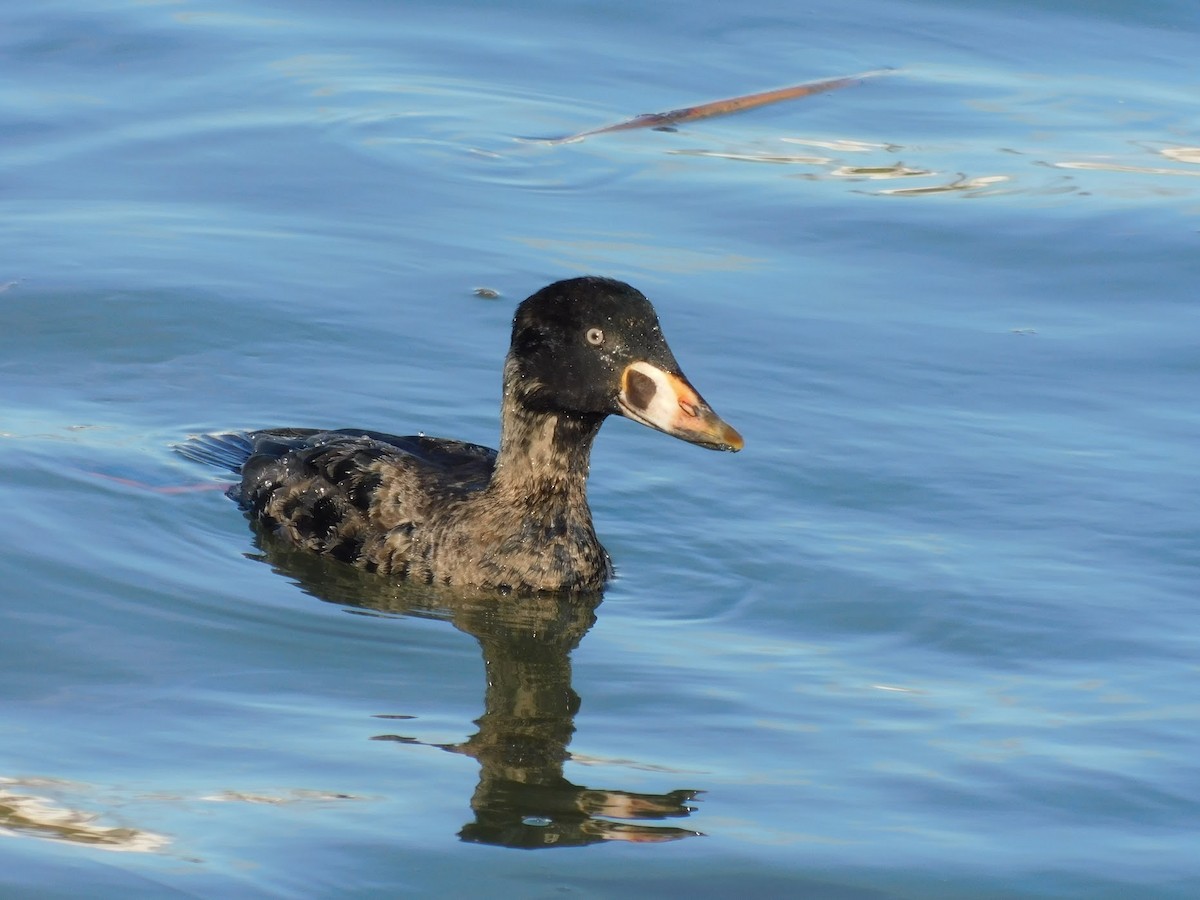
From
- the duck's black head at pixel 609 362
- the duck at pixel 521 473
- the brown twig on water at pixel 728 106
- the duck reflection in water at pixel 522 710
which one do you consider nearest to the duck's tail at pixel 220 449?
the duck at pixel 521 473

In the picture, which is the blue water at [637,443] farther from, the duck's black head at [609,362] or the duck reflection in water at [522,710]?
the duck's black head at [609,362]

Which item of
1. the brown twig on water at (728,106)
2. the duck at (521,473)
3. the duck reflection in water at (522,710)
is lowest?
the duck reflection in water at (522,710)

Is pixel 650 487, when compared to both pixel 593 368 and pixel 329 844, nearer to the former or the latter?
pixel 593 368

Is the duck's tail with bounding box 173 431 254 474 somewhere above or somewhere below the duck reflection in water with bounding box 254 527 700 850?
above

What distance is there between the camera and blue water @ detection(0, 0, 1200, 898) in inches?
219

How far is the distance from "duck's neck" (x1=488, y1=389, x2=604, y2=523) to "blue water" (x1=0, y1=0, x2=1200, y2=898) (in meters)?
0.43

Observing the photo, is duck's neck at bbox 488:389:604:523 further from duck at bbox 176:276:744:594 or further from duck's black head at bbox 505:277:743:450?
duck's black head at bbox 505:277:743:450

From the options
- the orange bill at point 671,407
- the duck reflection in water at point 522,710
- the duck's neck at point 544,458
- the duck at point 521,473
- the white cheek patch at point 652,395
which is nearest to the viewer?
the duck reflection in water at point 522,710

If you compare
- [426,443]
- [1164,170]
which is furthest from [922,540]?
[1164,170]

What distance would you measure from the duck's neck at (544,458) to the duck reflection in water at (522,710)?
42 cm

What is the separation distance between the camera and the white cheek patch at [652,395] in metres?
7.43

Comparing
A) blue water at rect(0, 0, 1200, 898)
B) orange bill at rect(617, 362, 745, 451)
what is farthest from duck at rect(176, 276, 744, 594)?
blue water at rect(0, 0, 1200, 898)

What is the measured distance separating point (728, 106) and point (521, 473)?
249 inches

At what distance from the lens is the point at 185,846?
525 centimetres
